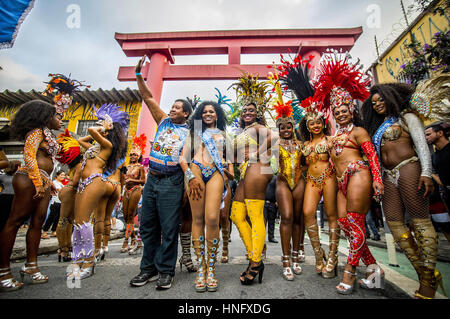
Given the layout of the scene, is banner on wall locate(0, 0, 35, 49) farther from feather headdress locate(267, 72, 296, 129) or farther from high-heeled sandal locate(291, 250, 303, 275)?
high-heeled sandal locate(291, 250, 303, 275)

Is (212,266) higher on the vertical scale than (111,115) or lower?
lower

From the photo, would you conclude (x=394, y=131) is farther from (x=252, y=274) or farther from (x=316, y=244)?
(x=252, y=274)

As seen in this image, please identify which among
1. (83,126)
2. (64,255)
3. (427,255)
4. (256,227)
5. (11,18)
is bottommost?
(64,255)

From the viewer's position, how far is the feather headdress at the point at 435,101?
2244mm

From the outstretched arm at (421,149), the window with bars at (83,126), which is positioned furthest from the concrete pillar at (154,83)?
the outstretched arm at (421,149)

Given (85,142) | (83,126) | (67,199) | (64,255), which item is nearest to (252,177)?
(85,142)

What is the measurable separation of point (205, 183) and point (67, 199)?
298 cm

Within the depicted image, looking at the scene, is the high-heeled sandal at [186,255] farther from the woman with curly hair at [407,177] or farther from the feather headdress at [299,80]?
the feather headdress at [299,80]

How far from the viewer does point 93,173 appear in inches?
111

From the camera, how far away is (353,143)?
2.45m

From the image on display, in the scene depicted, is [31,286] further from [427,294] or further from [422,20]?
[422,20]
